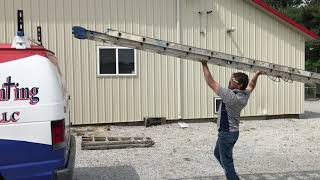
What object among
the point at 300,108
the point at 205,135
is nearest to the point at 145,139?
the point at 205,135

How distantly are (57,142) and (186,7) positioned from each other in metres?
10.0

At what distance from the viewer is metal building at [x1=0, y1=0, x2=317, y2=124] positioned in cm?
1348

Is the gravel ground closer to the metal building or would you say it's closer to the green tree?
the metal building

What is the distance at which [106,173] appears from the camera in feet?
26.9

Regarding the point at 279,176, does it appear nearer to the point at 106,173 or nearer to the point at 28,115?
the point at 106,173

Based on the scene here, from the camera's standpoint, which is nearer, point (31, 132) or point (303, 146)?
point (31, 132)

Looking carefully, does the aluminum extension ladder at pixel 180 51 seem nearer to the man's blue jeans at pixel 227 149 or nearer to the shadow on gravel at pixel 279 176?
the man's blue jeans at pixel 227 149

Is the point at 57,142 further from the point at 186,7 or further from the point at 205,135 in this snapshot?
the point at 186,7

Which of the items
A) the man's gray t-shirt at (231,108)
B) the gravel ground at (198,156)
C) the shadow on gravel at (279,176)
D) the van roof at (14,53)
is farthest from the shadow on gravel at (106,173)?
the van roof at (14,53)

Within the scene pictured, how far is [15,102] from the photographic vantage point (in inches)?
203

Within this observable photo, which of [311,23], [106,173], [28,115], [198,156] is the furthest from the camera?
[311,23]

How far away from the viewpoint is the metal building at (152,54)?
44.2 ft

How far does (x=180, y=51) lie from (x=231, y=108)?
1.23 m

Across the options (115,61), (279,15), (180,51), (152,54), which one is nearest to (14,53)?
(180,51)
